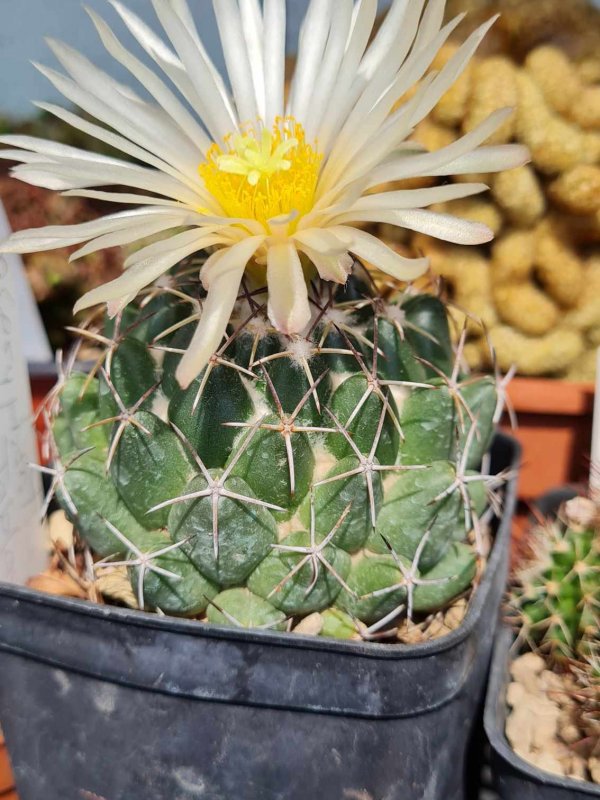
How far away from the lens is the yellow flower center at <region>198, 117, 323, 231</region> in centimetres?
51

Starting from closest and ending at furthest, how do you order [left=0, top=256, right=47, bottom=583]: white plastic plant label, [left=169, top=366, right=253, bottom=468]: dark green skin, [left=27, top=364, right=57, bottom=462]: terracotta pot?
[left=169, top=366, right=253, bottom=468]: dark green skin → [left=0, top=256, right=47, bottom=583]: white plastic plant label → [left=27, top=364, right=57, bottom=462]: terracotta pot

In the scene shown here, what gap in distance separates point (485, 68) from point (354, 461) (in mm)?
668

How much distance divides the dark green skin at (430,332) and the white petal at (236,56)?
194 millimetres

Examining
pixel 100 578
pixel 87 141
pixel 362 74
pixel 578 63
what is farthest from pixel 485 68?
pixel 100 578

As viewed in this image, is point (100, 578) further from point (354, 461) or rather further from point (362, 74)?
point (362, 74)

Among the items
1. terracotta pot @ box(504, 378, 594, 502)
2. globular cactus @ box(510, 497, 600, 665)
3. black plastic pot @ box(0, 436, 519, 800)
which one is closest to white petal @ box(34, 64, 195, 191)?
black plastic pot @ box(0, 436, 519, 800)

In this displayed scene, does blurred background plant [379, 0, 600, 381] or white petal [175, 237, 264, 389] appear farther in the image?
blurred background plant [379, 0, 600, 381]

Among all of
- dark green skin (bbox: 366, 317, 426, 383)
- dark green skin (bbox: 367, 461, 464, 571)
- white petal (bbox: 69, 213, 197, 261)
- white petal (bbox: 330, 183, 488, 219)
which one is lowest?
dark green skin (bbox: 367, 461, 464, 571)

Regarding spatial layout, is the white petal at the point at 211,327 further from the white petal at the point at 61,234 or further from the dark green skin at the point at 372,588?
the dark green skin at the point at 372,588

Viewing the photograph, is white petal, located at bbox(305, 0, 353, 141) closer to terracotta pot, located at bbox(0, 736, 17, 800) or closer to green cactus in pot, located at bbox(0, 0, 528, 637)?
green cactus in pot, located at bbox(0, 0, 528, 637)

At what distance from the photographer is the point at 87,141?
1.18 meters

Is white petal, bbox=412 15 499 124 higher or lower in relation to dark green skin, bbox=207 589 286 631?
higher

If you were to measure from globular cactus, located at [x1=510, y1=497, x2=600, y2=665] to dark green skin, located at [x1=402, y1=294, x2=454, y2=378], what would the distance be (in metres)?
0.17

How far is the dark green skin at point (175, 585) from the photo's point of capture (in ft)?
1.67
